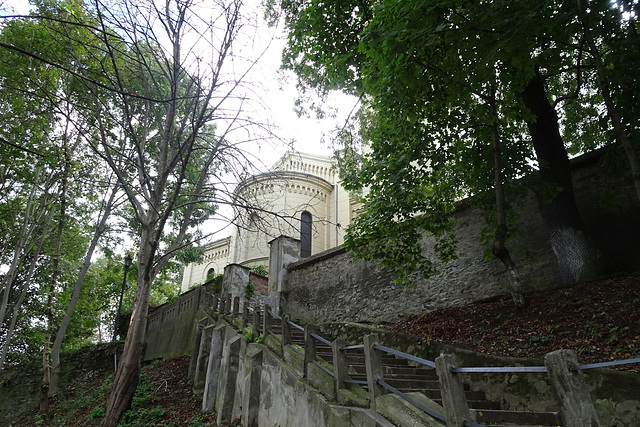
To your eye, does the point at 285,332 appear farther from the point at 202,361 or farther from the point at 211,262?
the point at 211,262

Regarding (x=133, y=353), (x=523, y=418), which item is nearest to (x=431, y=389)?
(x=523, y=418)

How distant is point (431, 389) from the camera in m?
5.19

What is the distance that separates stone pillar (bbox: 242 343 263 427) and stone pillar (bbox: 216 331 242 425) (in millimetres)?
917

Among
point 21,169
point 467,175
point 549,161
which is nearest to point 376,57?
point 467,175

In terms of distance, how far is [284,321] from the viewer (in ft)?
24.5

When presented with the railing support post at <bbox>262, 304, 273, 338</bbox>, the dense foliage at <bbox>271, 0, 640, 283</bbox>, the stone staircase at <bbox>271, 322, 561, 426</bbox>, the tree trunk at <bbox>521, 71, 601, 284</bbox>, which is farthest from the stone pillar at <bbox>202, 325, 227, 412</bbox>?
the tree trunk at <bbox>521, 71, 601, 284</bbox>

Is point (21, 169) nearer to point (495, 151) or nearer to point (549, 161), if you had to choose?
point (495, 151)

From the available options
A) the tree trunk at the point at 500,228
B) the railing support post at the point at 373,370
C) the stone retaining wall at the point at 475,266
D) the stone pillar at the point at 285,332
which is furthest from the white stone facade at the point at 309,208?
the railing support post at the point at 373,370

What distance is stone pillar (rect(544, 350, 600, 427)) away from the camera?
8.93ft

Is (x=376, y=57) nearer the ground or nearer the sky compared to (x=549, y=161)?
nearer the sky

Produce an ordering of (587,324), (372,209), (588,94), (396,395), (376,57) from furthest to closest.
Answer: (588,94) → (372,209) → (376,57) → (587,324) → (396,395)

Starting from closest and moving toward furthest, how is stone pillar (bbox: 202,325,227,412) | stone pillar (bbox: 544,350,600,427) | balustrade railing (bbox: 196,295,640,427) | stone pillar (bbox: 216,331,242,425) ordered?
stone pillar (bbox: 544,350,600,427)
balustrade railing (bbox: 196,295,640,427)
stone pillar (bbox: 216,331,242,425)
stone pillar (bbox: 202,325,227,412)

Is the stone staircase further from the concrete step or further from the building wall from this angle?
the building wall

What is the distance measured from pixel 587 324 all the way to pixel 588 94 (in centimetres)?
631
